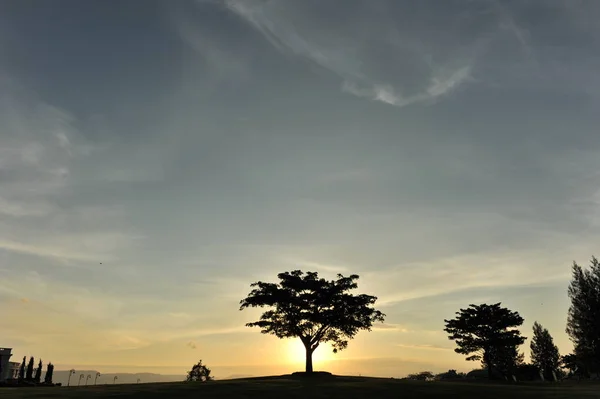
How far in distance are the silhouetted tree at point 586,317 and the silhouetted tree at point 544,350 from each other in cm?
5589

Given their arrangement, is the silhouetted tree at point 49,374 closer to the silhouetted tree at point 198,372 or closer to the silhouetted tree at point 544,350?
the silhouetted tree at point 198,372

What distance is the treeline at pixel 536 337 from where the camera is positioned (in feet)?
212

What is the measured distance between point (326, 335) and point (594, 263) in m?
45.9

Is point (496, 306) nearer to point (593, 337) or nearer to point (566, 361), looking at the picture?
point (593, 337)

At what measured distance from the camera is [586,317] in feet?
213

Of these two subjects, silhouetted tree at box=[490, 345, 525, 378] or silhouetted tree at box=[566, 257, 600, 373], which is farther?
silhouetted tree at box=[490, 345, 525, 378]

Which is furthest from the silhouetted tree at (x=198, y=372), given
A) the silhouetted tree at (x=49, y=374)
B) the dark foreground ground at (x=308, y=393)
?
the dark foreground ground at (x=308, y=393)

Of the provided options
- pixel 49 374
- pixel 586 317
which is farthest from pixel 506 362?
pixel 49 374

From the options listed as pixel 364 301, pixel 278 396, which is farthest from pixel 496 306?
pixel 278 396

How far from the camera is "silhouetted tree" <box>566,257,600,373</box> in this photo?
6344cm

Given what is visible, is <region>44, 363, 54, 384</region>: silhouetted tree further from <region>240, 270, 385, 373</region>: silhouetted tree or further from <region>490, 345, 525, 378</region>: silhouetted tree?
<region>490, 345, 525, 378</region>: silhouetted tree

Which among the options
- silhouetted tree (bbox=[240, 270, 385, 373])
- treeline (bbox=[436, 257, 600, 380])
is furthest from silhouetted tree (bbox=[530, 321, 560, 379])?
silhouetted tree (bbox=[240, 270, 385, 373])

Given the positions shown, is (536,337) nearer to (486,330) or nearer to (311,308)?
(486,330)

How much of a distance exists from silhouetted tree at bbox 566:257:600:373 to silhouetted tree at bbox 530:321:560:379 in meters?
55.9
